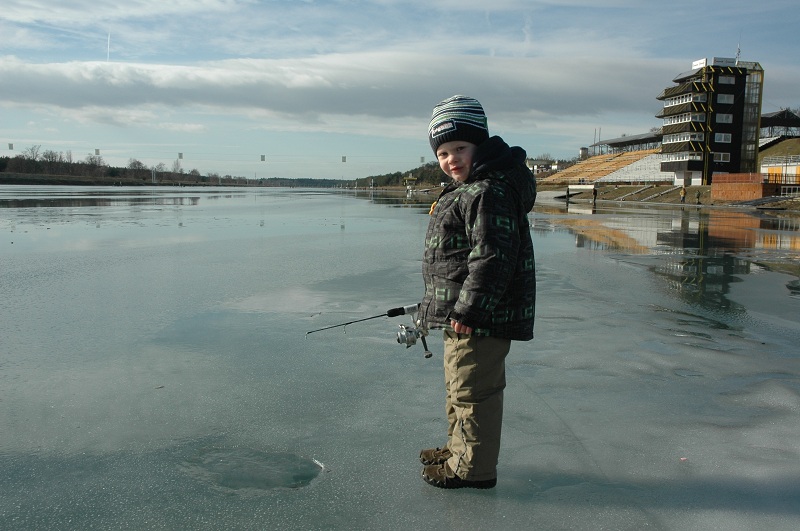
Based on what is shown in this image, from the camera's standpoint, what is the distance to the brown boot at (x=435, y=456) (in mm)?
2716

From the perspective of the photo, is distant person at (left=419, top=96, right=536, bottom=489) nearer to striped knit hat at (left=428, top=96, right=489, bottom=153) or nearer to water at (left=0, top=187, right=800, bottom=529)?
striped knit hat at (left=428, top=96, right=489, bottom=153)

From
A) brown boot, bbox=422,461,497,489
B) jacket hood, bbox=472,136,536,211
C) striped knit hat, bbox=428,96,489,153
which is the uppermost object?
striped knit hat, bbox=428,96,489,153

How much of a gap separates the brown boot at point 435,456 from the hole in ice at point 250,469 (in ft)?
1.58

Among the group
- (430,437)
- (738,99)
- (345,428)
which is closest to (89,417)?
(345,428)

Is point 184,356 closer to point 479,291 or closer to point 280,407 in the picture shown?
point 280,407

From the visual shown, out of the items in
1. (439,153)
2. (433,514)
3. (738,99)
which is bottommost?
(433,514)

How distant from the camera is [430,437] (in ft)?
9.95

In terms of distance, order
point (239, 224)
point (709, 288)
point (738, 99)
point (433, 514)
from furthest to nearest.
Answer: point (738, 99) < point (239, 224) < point (709, 288) < point (433, 514)

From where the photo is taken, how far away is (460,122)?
102 inches

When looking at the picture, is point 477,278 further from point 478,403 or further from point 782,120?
point 782,120

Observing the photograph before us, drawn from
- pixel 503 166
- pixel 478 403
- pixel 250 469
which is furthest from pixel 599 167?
pixel 250 469

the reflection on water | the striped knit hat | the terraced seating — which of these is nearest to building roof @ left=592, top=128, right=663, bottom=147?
the terraced seating

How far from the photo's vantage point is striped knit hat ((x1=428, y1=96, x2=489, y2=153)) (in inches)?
103

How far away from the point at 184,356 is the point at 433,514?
2.65 metres
